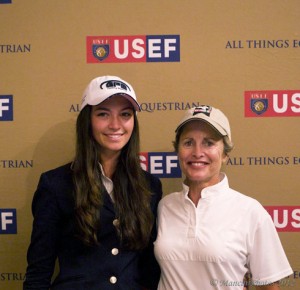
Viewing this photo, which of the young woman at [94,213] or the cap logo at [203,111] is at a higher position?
the cap logo at [203,111]

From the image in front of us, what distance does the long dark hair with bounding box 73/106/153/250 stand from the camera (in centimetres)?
123

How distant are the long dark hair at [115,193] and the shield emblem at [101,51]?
0.50 meters

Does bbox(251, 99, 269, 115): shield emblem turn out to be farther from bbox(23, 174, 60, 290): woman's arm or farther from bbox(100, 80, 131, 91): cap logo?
bbox(23, 174, 60, 290): woman's arm

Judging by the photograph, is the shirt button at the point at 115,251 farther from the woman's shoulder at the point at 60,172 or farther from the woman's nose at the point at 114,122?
the woman's nose at the point at 114,122

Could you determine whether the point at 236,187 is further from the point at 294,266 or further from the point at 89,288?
the point at 89,288

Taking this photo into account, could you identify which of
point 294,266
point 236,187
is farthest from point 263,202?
point 294,266

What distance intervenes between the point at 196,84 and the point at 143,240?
0.83 meters

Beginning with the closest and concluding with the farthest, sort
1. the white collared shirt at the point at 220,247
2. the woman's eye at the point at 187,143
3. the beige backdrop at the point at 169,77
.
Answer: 1. the white collared shirt at the point at 220,247
2. the woman's eye at the point at 187,143
3. the beige backdrop at the point at 169,77

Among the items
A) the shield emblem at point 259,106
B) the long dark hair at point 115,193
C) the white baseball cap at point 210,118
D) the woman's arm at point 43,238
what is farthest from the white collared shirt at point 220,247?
the shield emblem at point 259,106

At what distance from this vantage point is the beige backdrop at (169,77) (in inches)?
65.3

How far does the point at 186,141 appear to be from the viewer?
132 cm

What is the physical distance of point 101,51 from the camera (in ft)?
5.51

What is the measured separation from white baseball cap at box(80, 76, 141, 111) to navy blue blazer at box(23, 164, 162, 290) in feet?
1.07

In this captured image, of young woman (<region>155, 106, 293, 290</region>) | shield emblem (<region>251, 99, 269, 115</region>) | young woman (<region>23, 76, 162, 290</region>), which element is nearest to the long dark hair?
young woman (<region>23, 76, 162, 290</region>)
